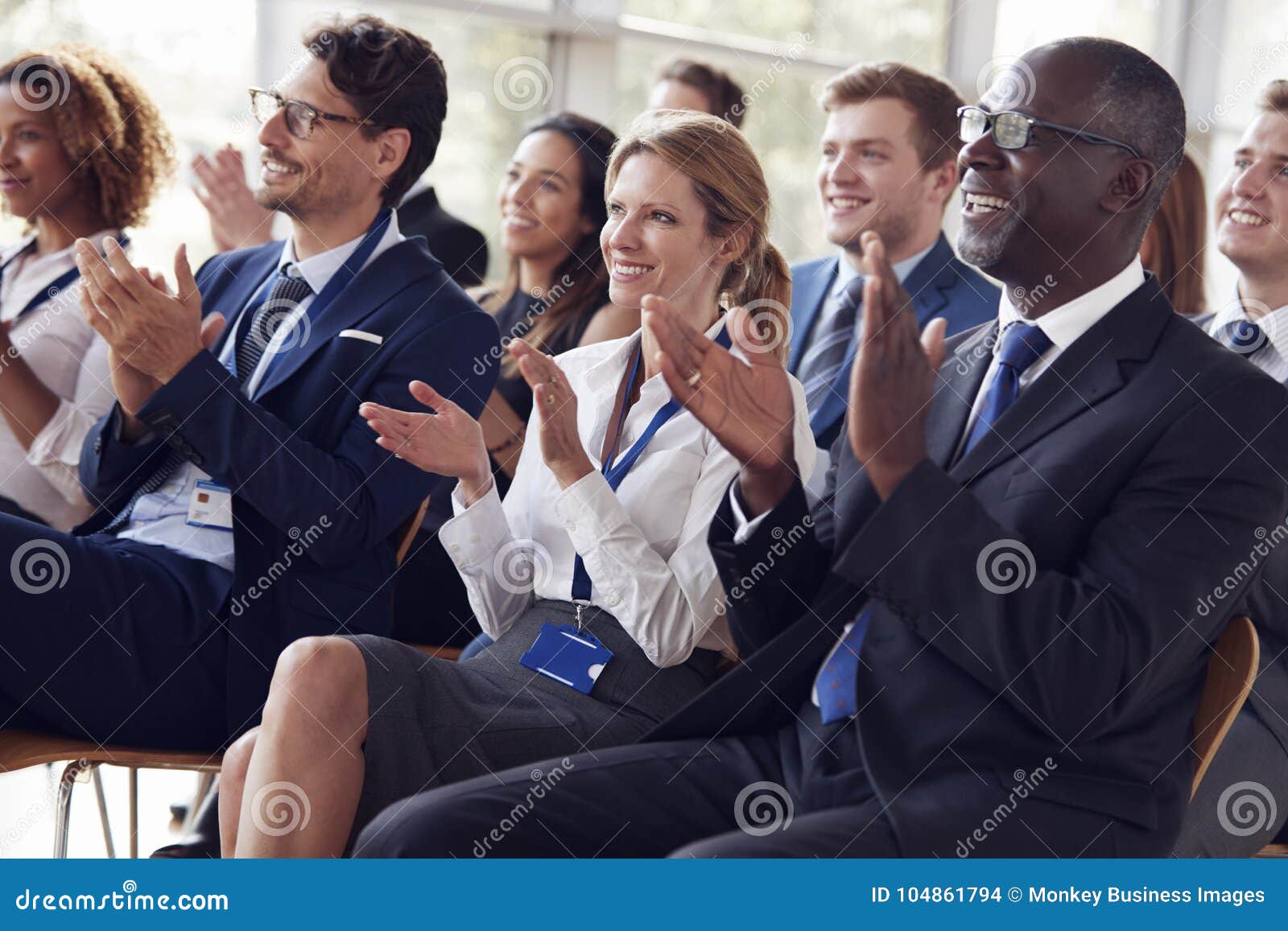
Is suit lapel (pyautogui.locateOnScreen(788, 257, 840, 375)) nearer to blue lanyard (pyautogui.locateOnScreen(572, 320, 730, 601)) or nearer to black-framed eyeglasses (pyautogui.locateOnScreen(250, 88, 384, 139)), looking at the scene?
blue lanyard (pyautogui.locateOnScreen(572, 320, 730, 601))

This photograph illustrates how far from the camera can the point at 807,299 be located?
128 inches

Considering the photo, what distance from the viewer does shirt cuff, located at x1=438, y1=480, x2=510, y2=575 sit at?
2055 millimetres

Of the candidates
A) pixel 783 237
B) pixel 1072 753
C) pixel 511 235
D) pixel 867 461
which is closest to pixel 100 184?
pixel 511 235

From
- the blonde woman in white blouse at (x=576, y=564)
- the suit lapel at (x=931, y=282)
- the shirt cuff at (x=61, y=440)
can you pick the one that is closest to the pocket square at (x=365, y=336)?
the blonde woman in white blouse at (x=576, y=564)

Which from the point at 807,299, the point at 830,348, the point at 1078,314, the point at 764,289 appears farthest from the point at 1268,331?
the point at 1078,314

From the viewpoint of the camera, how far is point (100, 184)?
303 centimetres

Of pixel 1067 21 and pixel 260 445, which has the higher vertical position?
pixel 1067 21

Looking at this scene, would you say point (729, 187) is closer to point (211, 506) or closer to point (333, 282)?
point (333, 282)

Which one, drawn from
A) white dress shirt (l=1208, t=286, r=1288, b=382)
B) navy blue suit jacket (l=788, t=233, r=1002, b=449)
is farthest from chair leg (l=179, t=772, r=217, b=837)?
white dress shirt (l=1208, t=286, r=1288, b=382)

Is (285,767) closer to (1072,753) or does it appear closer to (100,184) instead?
(1072,753)

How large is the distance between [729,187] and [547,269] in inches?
54.0

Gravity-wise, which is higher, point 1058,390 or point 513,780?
point 1058,390

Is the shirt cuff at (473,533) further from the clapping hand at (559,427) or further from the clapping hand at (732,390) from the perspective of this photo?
the clapping hand at (732,390)
